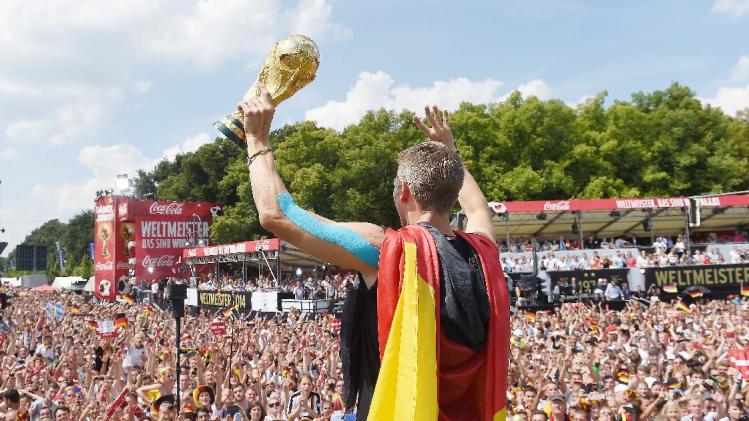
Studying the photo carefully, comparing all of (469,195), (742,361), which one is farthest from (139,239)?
(469,195)

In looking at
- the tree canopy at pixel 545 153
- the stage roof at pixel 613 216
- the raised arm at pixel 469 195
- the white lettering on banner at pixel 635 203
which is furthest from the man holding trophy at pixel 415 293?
the tree canopy at pixel 545 153

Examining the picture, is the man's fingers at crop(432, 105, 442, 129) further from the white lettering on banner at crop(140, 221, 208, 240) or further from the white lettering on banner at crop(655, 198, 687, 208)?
the white lettering on banner at crop(140, 221, 208, 240)

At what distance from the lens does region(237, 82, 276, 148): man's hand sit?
6.86 feet

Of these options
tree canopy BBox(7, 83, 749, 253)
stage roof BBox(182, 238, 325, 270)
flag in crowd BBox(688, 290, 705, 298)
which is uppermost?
tree canopy BBox(7, 83, 749, 253)

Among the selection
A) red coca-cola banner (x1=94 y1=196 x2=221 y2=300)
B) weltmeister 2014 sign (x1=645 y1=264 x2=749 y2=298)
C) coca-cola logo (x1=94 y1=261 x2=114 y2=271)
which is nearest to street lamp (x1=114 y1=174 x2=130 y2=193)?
red coca-cola banner (x1=94 y1=196 x2=221 y2=300)

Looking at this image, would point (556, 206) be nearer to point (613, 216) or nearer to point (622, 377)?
point (613, 216)

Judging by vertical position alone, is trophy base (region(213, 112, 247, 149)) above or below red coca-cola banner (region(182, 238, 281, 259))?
below

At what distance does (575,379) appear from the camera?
9125mm

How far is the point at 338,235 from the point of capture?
75.5 inches

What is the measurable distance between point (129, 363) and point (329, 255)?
39.7ft

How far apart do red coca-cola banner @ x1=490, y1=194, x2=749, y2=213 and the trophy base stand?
26747mm

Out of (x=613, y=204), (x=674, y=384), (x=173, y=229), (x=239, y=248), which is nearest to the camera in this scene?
(x=674, y=384)

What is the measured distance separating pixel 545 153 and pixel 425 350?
41.5m

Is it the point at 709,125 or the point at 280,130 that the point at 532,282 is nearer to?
the point at 709,125
